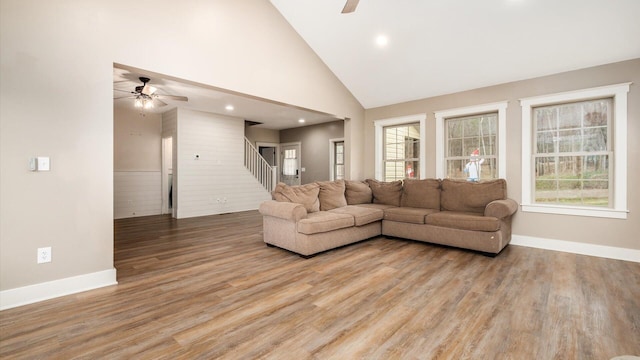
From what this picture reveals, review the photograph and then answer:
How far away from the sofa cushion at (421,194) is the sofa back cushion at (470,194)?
114 mm

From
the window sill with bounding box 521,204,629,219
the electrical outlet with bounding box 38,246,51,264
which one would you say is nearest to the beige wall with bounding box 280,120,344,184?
the window sill with bounding box 521,204,629,219

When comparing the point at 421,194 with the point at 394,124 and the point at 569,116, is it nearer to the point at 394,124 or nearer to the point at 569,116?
the point at 394,124

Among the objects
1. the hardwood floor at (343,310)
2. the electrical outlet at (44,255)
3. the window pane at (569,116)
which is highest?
the window pane at (569,116)

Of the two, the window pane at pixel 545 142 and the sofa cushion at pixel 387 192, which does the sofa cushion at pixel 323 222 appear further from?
the window pane at pixel 545 142

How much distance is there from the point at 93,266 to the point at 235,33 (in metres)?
3.21

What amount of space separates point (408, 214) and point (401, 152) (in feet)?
6.34

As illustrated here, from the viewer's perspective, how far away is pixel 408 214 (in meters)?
4.44

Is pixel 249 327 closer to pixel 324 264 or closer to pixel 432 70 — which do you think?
pixel 324 264

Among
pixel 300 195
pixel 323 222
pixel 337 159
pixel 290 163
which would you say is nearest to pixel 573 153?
pixel 323 222

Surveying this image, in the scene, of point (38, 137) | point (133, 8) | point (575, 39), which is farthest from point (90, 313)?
point (575, 39)

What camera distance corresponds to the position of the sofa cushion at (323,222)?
362cm

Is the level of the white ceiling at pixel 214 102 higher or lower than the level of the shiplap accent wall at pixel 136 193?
higher

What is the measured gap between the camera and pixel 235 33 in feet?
12.6

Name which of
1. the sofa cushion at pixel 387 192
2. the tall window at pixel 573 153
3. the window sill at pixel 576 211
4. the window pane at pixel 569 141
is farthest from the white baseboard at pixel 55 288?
the window pane at pixel 569 141
